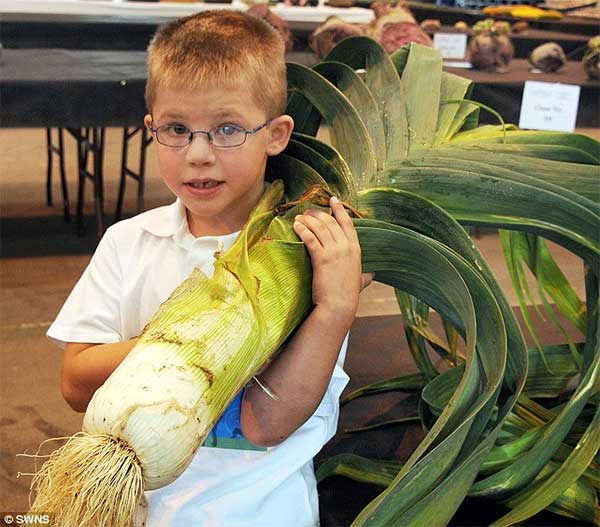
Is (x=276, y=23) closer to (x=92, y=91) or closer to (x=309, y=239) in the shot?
(x=92, y=91)

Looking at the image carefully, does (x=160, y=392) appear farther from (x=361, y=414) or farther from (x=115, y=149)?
(x=115, y=149)

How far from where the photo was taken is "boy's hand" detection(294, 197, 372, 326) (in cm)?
94

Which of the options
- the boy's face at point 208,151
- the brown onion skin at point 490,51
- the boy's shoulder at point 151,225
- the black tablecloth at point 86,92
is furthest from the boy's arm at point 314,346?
the brown onion skin at point 490,51

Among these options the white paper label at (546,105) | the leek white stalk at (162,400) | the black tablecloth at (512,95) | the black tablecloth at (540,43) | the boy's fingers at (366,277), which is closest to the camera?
the leek white stalk at (162,400)

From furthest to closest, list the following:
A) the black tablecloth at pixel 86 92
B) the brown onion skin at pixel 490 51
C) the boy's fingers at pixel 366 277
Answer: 1. the brown onion skin at pixel 490 51
2. the black tablecloth at pixel 86 92
3. the boy's fingers at pixel 366 277

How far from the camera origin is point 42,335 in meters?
2.57

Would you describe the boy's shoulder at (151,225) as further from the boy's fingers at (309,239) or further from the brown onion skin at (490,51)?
the brown onion skin at (490,51)

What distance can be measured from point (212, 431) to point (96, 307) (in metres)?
0.23

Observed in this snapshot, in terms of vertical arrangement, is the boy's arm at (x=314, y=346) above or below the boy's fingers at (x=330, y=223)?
below

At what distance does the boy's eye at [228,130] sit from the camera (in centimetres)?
101

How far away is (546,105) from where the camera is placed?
115 inches

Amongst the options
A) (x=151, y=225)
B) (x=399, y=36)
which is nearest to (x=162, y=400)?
(x=151, y=225)

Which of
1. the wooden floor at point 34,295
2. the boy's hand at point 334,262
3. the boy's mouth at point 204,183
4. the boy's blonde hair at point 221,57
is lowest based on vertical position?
the wooden floor at point 34,295

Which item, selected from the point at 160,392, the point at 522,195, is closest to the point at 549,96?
the point at 522,195
